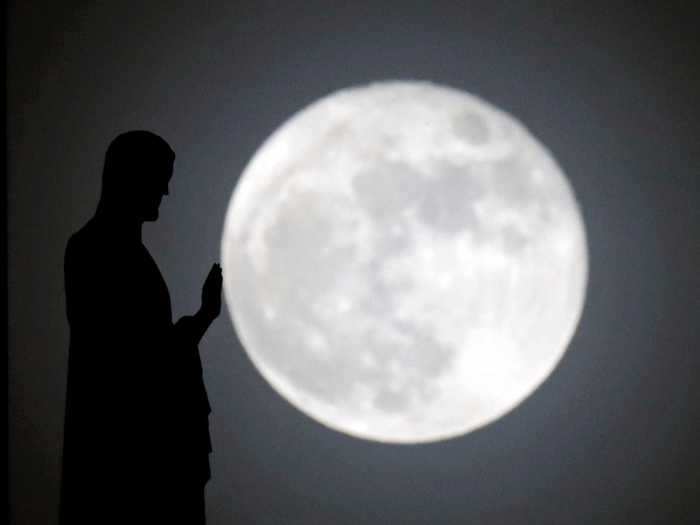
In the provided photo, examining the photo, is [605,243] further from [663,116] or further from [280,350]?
[280,350]

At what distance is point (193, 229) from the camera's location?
5395 millimetres

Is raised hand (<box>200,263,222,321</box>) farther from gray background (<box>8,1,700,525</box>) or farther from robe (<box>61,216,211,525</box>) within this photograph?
gray background (<box>8,1,700,525</box>)

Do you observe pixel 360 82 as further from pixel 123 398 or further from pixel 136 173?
pixel 123 398

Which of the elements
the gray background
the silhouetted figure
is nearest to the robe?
the silhouetted figure

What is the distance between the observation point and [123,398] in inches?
89.8

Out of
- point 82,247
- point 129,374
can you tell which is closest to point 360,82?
point 82,247

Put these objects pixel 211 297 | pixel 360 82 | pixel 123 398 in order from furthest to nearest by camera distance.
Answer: pixel 360 82, pixel 211 297, pixel 123 398

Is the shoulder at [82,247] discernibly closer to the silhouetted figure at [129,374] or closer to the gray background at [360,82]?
the silhouetted figure at [129,374]

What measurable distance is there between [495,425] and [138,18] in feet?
10.4

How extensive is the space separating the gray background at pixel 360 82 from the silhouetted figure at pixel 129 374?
119 inches

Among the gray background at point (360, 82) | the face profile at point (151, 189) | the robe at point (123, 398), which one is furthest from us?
the gray background at point (360, 82)

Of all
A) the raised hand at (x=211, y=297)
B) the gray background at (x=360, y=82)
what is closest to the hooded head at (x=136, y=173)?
the raised hand at (x=211, y=297)

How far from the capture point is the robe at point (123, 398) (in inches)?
88.7

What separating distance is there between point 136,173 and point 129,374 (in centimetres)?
50
